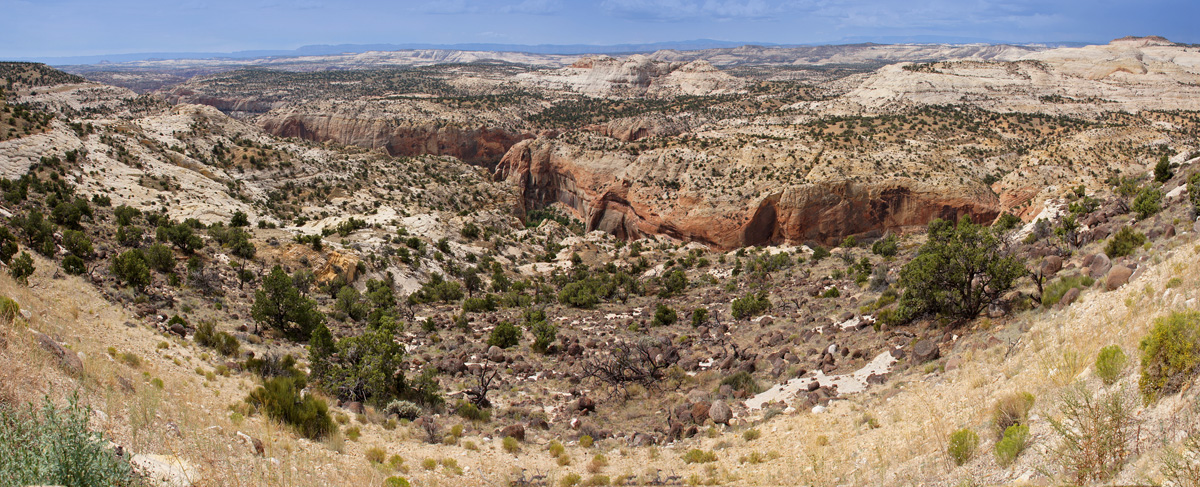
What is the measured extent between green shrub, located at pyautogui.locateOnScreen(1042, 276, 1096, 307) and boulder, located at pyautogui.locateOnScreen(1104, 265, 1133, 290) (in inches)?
35.2

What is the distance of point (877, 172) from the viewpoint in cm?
3978

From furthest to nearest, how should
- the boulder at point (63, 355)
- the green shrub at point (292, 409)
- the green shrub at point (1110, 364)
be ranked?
the green shrub at point (292, 409), the boulder at point (63, 355), the green shrub at point (1110, 364)

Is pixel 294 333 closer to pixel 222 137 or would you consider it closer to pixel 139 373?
pixel 139 373

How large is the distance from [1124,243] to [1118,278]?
405 centimetres

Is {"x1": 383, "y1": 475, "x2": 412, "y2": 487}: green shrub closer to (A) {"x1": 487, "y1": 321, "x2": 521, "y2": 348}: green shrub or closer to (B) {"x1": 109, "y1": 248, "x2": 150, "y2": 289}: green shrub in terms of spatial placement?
(A) {"x1": 487, "y1": 321, "x2": 521, "y2": 348}: green shrub

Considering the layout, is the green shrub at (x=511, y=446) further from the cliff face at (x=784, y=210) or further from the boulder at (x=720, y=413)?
the cliff face at (x=784, y=210)

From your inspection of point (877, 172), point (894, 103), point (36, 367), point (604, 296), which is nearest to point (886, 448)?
point (36, 367)

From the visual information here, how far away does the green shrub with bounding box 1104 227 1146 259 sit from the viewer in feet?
42.8

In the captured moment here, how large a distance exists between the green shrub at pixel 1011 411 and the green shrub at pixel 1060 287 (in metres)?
5.55

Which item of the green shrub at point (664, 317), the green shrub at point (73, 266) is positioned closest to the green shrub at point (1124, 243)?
the green shrub at point (664, 317)

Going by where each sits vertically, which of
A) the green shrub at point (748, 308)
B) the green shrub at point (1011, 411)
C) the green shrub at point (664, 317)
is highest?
the green shrub at point (1011, 411)

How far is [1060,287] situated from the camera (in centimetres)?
1192

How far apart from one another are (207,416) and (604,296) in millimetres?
20469

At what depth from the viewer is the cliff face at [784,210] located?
1443 inches
